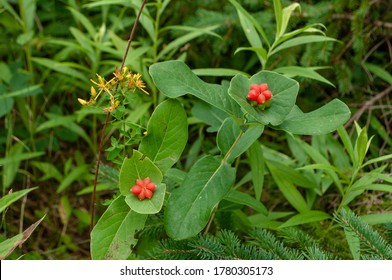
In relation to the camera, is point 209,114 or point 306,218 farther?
point 209,114

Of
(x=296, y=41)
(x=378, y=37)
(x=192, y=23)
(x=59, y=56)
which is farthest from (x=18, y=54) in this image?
(x=378, y=37)

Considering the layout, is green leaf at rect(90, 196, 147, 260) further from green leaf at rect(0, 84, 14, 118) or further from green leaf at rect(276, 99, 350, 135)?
green leaf at rect(0, 84, 14, 118)

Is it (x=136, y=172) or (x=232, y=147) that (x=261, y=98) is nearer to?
(x=232, y=147)

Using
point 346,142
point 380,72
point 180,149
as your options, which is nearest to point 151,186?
point 180,149

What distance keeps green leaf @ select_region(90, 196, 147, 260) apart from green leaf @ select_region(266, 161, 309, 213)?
2.09 ft

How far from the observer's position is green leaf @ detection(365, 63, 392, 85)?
2.34m

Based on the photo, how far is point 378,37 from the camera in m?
2.47

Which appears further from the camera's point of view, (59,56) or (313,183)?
(59,56)

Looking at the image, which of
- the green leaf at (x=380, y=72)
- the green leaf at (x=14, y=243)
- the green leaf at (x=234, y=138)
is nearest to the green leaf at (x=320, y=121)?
the green leaf at (x=234, y=138)

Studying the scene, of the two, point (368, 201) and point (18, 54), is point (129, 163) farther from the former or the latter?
point (18, 54)

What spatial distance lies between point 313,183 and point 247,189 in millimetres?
382

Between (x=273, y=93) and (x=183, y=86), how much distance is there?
0.70 ft

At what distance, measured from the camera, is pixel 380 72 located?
237cm

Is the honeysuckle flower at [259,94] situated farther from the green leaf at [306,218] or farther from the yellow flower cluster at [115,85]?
the green leaf at [306,218]
